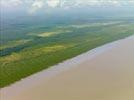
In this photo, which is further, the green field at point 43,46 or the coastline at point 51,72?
the green field at point 43,46

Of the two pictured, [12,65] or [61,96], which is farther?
[12,65]

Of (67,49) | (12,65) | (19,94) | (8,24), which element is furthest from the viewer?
(8,24)

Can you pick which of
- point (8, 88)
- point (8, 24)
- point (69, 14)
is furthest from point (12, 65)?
point (69, 14)

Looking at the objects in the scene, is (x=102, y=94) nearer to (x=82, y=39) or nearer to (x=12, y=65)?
(x=12, y=65)

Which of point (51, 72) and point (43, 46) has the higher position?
point (51, 72)

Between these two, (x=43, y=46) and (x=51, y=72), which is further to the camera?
(x=43, y=46)

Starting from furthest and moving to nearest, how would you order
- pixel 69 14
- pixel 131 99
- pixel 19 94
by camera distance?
pixel 69 14 < pixel 19 94 < pixel 131 99
